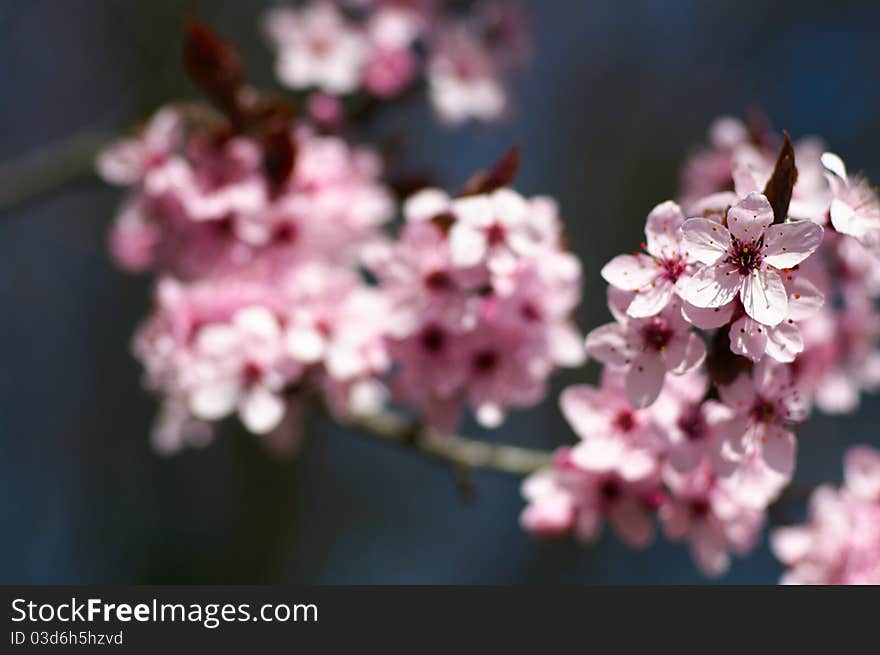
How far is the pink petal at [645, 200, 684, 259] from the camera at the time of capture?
4.42ft

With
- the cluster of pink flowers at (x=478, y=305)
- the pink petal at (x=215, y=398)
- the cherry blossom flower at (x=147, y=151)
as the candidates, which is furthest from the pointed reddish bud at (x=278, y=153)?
the pink petal at (x=215, y=398)

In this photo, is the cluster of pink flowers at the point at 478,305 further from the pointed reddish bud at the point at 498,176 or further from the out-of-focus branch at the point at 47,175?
the out-of-focus branch at the point at 47,175

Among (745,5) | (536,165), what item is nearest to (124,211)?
(536,165)

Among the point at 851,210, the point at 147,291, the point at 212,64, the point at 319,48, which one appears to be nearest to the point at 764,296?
the point at 851,210

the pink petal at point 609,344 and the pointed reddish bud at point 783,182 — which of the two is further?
the pink petal at point 609,344

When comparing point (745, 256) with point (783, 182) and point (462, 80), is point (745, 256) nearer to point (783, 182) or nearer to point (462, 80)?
point (783, 182)

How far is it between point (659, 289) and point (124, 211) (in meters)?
1.37

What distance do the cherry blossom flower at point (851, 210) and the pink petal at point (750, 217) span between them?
0.52 ft

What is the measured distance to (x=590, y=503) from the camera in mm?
1671

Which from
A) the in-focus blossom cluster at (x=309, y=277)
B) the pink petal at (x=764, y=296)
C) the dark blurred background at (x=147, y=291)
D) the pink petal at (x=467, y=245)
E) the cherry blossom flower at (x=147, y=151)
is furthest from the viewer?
the dark blurred background at (x=147, y=291)

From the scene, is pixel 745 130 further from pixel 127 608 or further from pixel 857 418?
pixel 857 418

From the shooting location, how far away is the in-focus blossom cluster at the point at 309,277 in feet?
5.62

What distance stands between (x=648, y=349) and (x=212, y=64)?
1160 mm

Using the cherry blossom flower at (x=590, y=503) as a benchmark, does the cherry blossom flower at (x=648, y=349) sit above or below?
above
